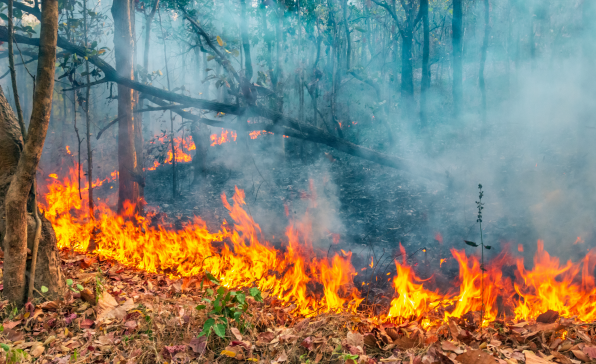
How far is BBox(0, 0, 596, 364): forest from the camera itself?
11.3ft

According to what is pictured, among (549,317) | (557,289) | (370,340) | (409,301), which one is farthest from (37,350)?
(557,289)

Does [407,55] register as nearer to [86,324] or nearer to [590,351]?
[590,351]

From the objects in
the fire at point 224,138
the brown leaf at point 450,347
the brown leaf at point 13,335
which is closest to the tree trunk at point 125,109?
the brown leaf at point 13,335

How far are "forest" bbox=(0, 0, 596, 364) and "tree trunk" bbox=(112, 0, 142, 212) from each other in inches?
1.7

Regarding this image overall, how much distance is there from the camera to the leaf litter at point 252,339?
10.2ft

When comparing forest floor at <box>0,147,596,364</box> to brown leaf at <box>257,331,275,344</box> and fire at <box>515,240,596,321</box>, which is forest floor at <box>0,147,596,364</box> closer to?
brown leaf at <box>257,331,275,344</box>

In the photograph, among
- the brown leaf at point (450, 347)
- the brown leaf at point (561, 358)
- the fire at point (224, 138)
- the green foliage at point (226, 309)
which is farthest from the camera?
the fire at point (224, 138)

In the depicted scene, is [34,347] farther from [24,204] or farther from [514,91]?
[514,91]

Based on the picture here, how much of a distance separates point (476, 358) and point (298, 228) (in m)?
6.01

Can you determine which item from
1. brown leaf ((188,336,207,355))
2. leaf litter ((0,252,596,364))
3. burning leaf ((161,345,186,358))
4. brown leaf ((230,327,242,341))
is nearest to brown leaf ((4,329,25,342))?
leaf litter ((0,252,596,364))

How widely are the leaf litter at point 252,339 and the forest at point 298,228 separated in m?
0.02

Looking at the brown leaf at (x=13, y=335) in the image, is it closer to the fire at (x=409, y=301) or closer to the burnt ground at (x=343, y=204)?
the fire at (x=409, y=301)

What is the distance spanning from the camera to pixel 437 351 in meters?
3.04

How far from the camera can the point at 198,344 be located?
330 centimetres
